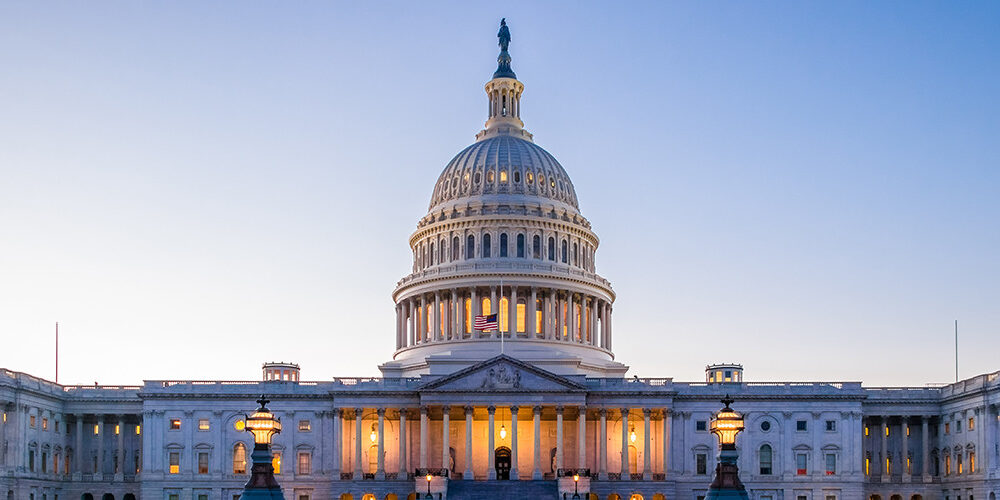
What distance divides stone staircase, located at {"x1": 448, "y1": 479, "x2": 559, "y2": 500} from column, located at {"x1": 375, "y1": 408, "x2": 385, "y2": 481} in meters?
7.49

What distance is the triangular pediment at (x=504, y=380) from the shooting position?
116062 millimetres

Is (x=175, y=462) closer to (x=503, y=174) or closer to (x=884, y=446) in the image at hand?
(x=503, y=174)

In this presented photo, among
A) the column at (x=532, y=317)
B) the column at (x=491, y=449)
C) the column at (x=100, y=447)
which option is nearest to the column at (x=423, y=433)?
the column at (x=491, y=449)

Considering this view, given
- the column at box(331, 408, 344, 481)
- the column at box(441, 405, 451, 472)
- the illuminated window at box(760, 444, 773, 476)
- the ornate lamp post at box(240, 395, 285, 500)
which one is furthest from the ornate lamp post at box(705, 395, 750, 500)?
the illuminated window at box(760, 444, 773, 476)

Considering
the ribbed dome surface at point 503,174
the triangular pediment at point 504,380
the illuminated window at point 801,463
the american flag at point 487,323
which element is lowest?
the illuminated window at point 801,463

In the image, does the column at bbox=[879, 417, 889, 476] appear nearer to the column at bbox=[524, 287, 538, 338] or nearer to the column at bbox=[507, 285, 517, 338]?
the column at bbox=[524, 287, 538, 338]

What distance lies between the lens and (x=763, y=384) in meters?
124

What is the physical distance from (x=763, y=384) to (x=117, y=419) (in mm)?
60289

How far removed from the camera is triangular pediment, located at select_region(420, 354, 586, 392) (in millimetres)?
116062

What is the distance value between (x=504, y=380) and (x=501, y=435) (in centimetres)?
708

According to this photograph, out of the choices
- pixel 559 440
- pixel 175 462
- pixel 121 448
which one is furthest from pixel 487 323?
pixel 121 448

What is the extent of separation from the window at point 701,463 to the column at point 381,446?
92.8 feet

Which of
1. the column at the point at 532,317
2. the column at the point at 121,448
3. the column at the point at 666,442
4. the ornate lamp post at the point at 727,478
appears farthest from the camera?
the column at the point at 532,317

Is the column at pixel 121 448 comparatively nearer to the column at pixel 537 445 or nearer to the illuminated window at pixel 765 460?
the column at pixel 537 445
